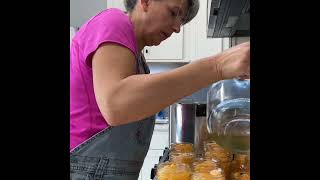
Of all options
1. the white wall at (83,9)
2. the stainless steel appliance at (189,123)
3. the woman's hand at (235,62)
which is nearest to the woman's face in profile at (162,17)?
the woman's hand at (235,62)

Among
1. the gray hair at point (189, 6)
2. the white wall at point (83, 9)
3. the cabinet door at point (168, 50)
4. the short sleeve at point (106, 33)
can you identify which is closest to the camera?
the short sleeve at point (106, 33)

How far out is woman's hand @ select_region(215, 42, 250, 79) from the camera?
0.64 metres

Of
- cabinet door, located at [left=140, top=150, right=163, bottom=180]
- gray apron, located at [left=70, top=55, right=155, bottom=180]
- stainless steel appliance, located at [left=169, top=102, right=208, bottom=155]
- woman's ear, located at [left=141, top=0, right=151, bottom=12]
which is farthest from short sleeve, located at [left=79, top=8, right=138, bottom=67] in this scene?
cabinet door, located at [left=140, top=150, right=163, bottom=180]

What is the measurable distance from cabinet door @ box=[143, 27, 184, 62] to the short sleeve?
2.21 m

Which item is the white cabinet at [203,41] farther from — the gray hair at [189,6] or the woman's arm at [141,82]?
the woman's arm at [141,82]

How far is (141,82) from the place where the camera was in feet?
2.48

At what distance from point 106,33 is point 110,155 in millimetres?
353

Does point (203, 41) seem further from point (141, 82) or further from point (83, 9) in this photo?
point (141, 82)

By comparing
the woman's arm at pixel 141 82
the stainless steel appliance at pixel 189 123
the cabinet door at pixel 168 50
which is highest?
the cabinet door at pixel 168 50

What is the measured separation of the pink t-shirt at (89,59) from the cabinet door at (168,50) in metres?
2.19

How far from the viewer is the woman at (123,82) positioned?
74cm
